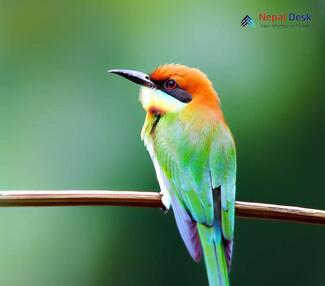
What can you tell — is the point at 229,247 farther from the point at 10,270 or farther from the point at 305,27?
the point at 305,27

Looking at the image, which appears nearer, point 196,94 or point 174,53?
point 196,94

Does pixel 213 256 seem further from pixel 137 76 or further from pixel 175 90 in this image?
pixel 137 76

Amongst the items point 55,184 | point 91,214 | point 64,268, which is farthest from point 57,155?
point 64,268

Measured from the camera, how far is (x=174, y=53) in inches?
102

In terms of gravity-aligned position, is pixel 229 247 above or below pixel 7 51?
below

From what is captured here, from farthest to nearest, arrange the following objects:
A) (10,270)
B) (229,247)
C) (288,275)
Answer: (288,275) → (10,270) → (229,247)

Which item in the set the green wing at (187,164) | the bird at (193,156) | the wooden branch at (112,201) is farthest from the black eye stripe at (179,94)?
the wooden branch at (112,201)

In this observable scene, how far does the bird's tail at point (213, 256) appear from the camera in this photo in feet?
7.27

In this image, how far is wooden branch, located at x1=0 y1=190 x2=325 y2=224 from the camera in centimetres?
209

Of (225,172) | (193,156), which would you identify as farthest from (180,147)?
(225,172)

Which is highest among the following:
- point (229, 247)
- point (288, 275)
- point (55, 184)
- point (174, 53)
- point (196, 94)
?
point (174, 53)

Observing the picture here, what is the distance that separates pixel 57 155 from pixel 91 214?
0.29m

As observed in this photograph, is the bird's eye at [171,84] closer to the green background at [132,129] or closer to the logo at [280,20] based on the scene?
the green background at [132,129]

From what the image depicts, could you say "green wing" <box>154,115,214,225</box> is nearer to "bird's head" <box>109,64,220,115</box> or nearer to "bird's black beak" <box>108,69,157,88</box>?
"bird's head" <box>109,64,220,115</box>
